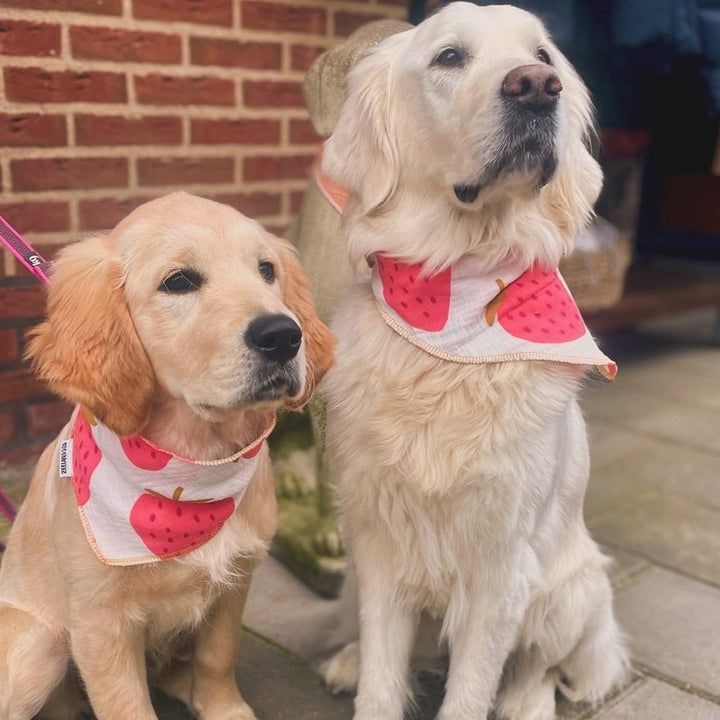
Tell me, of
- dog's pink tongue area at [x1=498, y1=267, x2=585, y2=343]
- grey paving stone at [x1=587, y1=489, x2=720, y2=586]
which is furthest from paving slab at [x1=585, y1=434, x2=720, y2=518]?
dog's pink tongue area at [x1=498, y1=267, x2=585, y2=343]

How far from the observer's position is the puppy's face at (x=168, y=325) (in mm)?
1671

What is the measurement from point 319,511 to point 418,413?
114 centimetres

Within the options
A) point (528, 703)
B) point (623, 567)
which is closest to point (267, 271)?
point (528, 703)

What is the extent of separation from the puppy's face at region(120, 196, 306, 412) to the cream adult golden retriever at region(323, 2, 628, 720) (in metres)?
0.33

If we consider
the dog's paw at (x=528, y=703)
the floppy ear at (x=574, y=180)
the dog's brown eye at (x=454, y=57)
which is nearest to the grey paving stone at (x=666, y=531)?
the dog's paw at (x=528, y=703)

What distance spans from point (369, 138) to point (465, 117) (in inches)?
10.3

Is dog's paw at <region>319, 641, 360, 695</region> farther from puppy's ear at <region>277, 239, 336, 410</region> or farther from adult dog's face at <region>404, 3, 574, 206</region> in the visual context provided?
adult dog's face at <region>404, 3, 574, 206</region>

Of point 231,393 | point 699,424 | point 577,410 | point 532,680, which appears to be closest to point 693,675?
point 532,680

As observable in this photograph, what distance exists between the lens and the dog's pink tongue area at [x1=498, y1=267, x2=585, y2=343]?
6.35 feet

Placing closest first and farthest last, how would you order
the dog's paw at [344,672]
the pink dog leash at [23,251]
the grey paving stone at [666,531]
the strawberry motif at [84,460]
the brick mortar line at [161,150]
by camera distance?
1. the strawberry motif at [84,460]
2. the pink dog leash at [23,251]
3. the dog's paw at [344,672]
4. the brick mortar line at [161,150]
5. the grey paving stone at [666,531]

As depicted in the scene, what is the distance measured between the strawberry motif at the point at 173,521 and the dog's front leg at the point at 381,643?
43 cm

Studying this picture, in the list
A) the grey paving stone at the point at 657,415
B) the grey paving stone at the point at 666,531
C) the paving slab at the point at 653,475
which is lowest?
the grey paving stone at the point at 657,415

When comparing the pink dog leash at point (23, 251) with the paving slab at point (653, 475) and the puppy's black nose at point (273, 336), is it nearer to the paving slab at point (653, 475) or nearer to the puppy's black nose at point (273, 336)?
the puppy's black nose at point (273, 336)

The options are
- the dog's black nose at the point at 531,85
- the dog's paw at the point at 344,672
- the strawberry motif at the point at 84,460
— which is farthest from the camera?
the dog's paw at the point at 344,672
